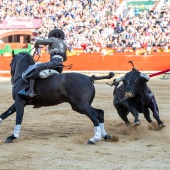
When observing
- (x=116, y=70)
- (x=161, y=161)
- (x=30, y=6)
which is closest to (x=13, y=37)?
(x=30, y=6)

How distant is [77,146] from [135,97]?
1.60 m

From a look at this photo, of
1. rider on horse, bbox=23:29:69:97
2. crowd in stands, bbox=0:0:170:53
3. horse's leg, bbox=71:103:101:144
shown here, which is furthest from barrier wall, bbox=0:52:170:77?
horse's leg, bbox=71:103:101:144

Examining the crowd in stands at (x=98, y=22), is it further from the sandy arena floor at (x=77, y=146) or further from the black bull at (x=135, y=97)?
the black bull at (x=135, y=97)

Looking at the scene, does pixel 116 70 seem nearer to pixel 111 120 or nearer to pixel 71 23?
pixel 71 23

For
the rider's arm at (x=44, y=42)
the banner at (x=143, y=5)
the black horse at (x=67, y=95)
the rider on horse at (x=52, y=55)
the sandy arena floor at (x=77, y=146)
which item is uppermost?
the rider's arm at (x=44, y=42)

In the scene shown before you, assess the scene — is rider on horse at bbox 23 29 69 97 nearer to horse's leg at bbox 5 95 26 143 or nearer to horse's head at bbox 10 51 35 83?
horse's leg at bbox 5 95 26 143

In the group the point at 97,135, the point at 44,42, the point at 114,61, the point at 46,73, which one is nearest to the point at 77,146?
the point at 97,135

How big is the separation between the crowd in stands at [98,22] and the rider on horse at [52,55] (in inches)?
640

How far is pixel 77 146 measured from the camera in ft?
22.2

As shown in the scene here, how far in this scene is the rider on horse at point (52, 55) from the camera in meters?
7.24

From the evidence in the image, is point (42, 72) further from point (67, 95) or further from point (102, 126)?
point (102, 126)

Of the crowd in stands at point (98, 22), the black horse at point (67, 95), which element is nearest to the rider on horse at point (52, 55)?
the black horse at point (67, 95)

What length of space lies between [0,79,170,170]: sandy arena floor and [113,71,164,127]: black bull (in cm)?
34

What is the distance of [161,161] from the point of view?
5.73m
